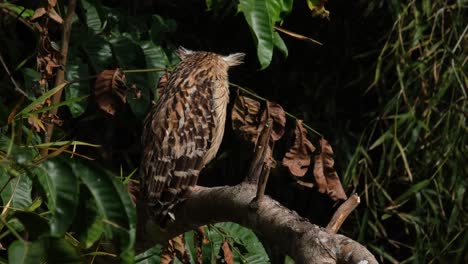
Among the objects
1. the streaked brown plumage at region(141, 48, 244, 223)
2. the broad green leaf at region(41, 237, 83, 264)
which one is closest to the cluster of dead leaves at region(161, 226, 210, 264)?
the streaked brown plumage at region(141, 48, 244, 223)

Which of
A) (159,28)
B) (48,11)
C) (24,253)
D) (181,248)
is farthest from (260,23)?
(159,28)

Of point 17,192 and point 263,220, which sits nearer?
point 263,220

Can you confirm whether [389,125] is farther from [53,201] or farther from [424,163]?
[53,201]

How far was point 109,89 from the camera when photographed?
9.94ft

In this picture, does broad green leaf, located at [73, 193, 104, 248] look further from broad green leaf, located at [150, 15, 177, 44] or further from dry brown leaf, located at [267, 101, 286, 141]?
broad green leaf, located at [150, 15, 177, 44]

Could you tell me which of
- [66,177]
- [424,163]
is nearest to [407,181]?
[424,163]

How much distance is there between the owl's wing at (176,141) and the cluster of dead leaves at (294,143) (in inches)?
18.5

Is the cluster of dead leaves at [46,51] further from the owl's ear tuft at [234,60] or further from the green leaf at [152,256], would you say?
the owl's ear tuft at [234,60]

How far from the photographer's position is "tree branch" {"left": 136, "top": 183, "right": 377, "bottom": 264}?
88.1 inches

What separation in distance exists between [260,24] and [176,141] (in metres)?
1.34

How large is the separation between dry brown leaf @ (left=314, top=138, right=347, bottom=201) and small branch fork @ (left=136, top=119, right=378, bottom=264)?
0.64 feet

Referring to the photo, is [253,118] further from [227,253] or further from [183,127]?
[183,127]

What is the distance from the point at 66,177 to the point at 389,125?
3.21 m

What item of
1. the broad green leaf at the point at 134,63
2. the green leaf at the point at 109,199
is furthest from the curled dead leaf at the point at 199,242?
the green leaf at the point at 109,199
